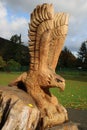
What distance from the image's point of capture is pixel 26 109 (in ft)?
20.1

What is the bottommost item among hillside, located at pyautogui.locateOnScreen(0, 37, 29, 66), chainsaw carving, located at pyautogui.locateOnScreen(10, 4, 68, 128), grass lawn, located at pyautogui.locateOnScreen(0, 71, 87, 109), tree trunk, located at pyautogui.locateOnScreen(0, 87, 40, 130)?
grass lawn, located at pyautogui.locateOnScreen(0, 71, 87, 109)

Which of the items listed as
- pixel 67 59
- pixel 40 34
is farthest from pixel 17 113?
pixel 67 59

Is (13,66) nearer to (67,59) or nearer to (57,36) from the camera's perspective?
(67,59)

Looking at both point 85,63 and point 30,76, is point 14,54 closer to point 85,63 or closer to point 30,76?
point 85,63

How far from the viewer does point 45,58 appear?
7352 millimetres

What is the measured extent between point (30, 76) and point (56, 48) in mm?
799

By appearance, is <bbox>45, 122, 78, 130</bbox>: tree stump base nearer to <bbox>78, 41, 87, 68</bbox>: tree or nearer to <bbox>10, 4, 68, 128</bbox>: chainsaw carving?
<bbox>10, 4, 68, 128</bbox>: chainsaw carving

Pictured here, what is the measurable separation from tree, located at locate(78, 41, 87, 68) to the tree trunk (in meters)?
61.8

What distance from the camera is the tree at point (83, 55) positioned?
226 ft

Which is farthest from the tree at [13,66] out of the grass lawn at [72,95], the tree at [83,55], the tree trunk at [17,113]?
the tree trunk at [17,113]

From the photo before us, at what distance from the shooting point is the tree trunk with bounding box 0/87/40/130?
5980 mm

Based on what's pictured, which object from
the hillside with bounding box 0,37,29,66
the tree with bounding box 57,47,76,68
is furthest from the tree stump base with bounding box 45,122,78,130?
the tree with bounding box 57,47,76,68

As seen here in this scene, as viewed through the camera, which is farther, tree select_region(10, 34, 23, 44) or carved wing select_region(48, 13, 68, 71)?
tree select_region(10, 34, 23, 44)

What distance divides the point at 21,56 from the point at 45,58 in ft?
181
